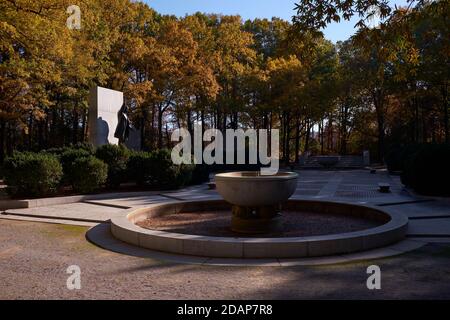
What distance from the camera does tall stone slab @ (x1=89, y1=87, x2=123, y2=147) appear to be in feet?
65.4

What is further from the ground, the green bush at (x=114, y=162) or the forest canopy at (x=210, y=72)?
the forest canopy at (x=210, y=72)

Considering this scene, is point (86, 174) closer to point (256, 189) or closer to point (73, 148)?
point (73, 148)

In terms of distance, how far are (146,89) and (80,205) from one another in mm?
18110

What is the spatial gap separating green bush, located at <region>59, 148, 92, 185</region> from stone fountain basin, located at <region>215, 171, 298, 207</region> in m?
8.10

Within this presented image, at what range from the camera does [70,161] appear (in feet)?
50.0

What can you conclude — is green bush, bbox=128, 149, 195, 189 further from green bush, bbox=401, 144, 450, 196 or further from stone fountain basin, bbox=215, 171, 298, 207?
green bush, bbox=401, 144, 450, 196

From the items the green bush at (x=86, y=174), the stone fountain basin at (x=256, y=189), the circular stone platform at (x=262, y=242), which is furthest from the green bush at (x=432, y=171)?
the green bush at (x=86, y=174)

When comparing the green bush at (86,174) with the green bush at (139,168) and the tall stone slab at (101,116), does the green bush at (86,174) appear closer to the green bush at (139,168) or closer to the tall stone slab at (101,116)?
the green bush at (139,168)

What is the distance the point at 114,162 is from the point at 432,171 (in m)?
11.4

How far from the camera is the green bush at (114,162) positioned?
16250 mm

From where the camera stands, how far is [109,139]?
20672mm

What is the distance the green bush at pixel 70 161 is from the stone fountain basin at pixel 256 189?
8.10 meters

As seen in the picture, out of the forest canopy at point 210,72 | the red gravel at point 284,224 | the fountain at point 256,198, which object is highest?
the forest canopy at point 210,72
